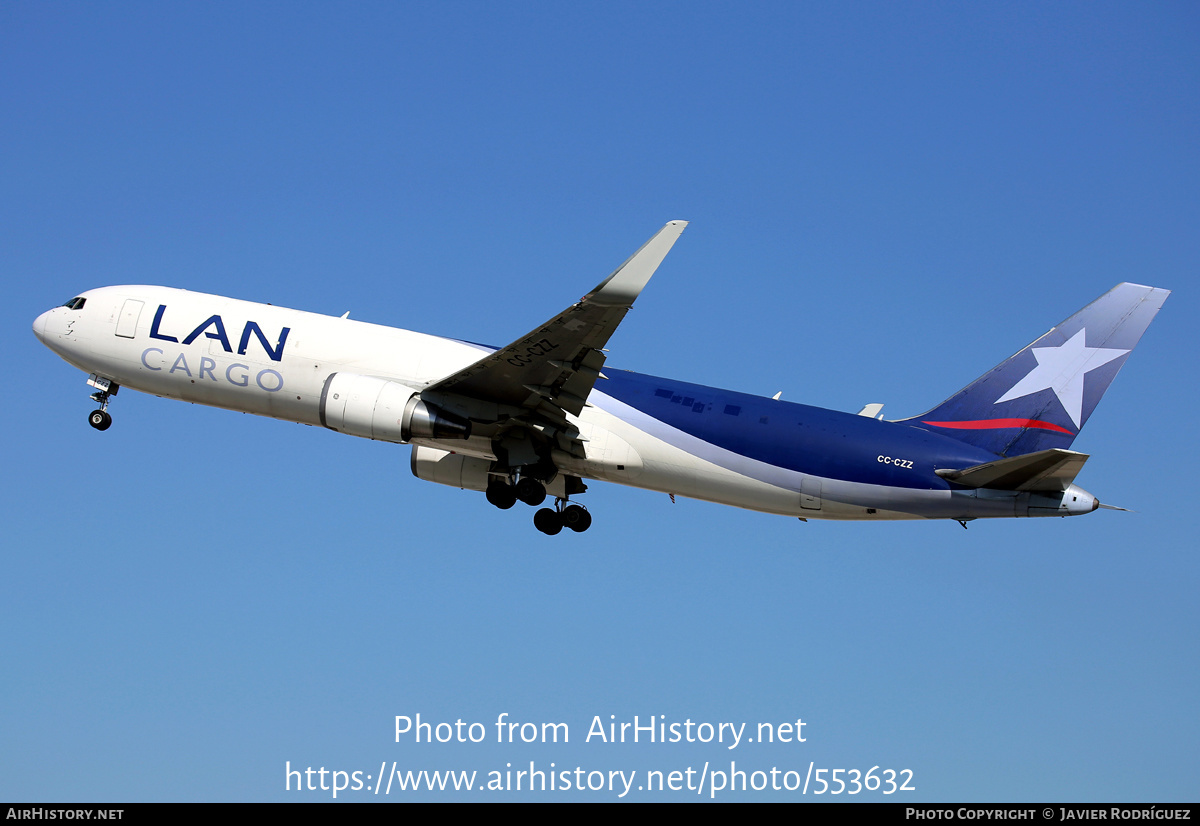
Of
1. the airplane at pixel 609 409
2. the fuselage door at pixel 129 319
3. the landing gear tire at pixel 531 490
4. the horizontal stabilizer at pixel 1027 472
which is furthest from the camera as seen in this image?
the fuselage door at pixel 129 319

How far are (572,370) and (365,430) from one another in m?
5.80

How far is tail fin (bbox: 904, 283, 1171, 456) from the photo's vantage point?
29.5 m

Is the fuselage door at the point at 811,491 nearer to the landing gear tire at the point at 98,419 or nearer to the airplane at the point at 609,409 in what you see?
the airplane at the point at 609,409

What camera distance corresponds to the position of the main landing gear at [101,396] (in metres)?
33.2

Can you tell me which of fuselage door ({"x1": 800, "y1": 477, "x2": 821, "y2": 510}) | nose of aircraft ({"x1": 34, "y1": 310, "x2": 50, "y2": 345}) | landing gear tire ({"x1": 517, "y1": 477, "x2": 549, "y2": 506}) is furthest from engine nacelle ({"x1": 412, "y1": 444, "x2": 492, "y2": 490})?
nose of aircraft ({"x1": 34, "y1": 310, "x2": 50, "y2": 345})

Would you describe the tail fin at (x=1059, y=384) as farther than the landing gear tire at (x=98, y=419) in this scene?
No

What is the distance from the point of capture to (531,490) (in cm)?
3072

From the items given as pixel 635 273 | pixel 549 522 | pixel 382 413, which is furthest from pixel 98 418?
pixel 635 273

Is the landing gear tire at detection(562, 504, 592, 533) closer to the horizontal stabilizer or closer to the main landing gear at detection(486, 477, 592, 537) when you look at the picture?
the main landing gear at detection(486, 477, 592, 537)

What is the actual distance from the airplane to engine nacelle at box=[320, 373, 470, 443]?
39 mm

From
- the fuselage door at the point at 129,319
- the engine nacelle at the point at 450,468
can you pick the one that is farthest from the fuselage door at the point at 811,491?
the fuselage door at the point at 129,319

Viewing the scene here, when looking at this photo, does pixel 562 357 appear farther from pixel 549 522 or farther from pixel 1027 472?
pixel 1027 472
